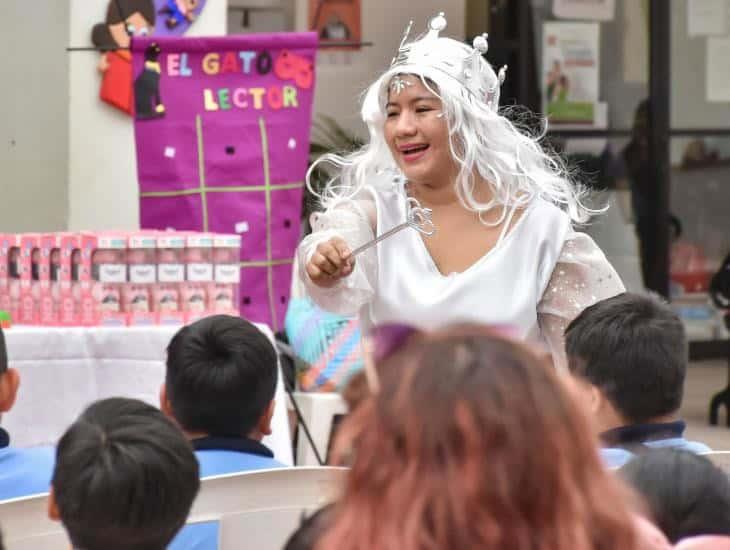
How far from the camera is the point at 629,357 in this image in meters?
2.77

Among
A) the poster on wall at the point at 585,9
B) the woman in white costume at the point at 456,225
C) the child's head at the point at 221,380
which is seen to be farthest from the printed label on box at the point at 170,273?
the poster on wall at the point at 585,9

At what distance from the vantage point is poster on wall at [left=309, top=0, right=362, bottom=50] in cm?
851

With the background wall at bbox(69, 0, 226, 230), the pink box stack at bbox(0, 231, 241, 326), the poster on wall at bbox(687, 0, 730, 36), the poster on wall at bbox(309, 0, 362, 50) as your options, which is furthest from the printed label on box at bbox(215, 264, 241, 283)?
the poster on wall at bbox(687, 0, 730, 36)

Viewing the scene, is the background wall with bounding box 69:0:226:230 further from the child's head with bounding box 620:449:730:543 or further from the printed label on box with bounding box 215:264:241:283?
the child's head with bounding box 620:449:730:543

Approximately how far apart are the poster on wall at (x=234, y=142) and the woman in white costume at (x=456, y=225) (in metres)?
2.06

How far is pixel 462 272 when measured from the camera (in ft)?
10.1

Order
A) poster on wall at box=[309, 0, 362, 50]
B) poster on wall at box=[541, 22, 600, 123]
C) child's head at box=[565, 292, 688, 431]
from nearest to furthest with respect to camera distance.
→ child's head at box=[565, 292, 688, 431] → poster on wall at box=[309, 0, 362, 50] → poster on wall at box=[541, 22, 600, 123]

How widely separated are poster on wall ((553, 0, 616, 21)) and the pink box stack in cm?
457

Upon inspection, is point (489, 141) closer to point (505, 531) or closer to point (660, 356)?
point (660, 356)

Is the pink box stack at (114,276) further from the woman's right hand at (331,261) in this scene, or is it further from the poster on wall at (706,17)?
the poster on wall at (706,17)

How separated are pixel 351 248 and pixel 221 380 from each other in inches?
14.5

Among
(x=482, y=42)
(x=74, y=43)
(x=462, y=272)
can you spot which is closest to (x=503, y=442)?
(x=462, y=272)

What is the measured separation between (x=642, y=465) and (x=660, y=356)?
2.91ft

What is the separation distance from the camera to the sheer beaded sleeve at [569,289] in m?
3.10
